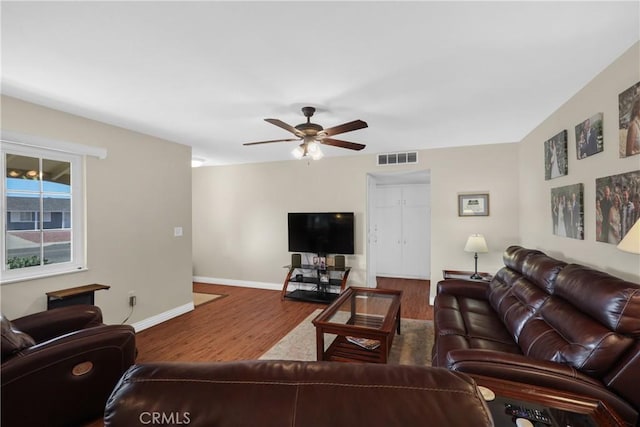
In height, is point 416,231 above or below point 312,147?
below

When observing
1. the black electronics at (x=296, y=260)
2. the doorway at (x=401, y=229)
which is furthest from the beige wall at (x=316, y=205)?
the doorway at (x=401, y=229)

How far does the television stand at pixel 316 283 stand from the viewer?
4.73 metres

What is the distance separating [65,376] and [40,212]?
6.10 feet

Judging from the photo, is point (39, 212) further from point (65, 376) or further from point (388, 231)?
point (388, 231)

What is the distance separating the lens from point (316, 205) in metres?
5.18

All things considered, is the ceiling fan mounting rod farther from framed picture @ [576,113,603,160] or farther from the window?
the window

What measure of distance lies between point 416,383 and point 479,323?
2.16 meters

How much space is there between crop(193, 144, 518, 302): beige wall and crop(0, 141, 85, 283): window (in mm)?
Result: 2848

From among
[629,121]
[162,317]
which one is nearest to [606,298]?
[629,121]

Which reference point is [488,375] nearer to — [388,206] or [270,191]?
[270,191]

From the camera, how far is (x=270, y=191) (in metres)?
5.46

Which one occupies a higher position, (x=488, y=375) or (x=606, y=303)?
(x=606, y=303)

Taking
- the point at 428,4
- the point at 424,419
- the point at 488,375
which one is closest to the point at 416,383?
the point at 424,419

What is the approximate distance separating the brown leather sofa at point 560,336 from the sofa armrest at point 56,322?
275 centimetres
